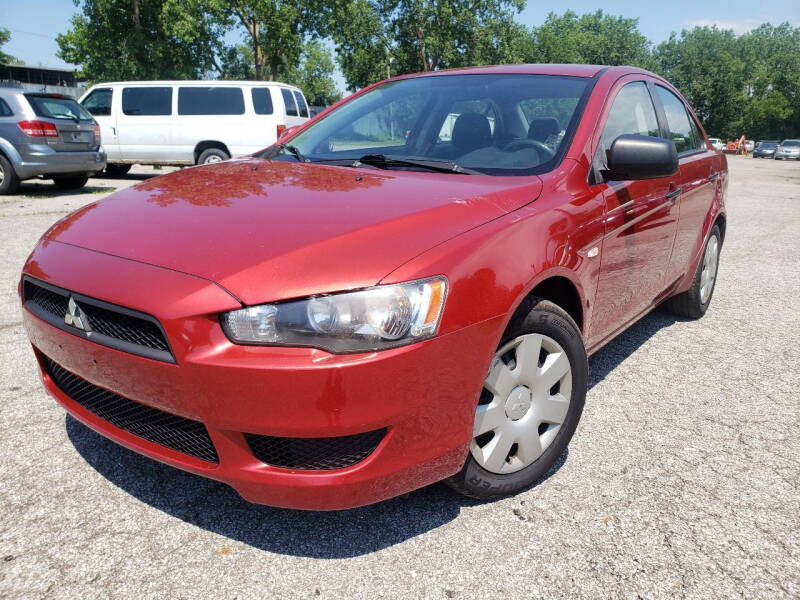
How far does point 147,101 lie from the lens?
13188 millimetres

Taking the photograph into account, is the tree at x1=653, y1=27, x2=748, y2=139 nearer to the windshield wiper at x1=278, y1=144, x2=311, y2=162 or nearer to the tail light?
the tail light

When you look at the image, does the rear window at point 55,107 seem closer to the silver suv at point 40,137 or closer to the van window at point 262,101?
the silver suv at point 40,137

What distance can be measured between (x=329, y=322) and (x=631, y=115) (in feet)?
7.39

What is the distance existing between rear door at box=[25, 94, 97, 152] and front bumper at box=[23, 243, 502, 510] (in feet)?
30.1

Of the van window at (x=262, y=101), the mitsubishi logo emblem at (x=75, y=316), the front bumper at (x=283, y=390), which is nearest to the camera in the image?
the front bumper at (x=283, y=390)

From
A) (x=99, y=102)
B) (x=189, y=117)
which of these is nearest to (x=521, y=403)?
(x=189, y=117)

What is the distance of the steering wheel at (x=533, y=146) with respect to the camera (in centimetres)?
267

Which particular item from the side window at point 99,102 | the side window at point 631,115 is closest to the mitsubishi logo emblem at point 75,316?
the side window at point 631,115

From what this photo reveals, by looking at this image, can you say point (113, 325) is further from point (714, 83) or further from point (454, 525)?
point (714, 83)

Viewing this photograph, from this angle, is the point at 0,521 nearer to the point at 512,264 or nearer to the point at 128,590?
the point at 128,590

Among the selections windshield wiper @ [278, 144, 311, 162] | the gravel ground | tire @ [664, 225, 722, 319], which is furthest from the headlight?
tire @ [664, 225, 722, 319]

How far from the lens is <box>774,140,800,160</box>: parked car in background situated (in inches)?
1694

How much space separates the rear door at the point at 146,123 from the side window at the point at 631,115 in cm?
1114

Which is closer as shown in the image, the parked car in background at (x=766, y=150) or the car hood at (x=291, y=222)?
the car hood at (x=291, y=222)
